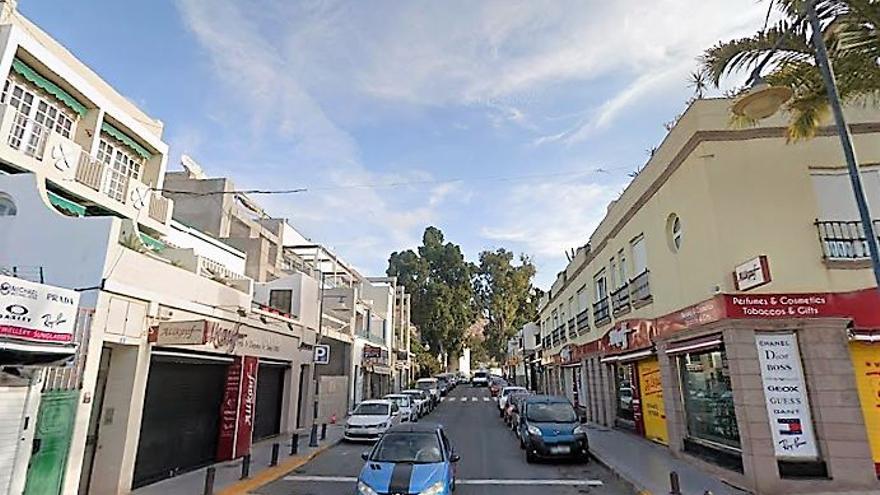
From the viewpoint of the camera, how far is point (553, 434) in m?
13.3

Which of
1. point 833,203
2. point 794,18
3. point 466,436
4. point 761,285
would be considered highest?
point 794,18

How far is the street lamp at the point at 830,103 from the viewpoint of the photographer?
601 centimetres

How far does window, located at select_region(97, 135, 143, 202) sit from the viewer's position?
13.7 meters

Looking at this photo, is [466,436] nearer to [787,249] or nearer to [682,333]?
[682,333]

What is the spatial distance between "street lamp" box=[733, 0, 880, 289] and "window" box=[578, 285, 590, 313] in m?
17.4

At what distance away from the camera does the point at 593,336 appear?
22641 millimetres

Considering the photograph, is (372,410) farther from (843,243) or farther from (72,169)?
(843,243)

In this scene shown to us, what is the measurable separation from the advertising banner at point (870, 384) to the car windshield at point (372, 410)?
14.2 m

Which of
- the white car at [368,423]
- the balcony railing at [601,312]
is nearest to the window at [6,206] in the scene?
the white car at [368,423]

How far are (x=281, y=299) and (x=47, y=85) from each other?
10.6 m

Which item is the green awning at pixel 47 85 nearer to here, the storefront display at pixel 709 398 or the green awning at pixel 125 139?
the green awning at pixel 125 139

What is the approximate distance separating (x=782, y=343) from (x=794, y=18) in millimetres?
6243

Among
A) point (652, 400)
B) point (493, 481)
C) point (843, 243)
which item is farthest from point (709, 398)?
point (493, 481)

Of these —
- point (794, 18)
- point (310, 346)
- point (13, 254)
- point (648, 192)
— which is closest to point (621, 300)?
point (648, 192)
